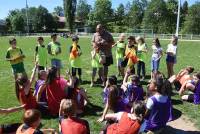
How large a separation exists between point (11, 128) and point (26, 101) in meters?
2.22

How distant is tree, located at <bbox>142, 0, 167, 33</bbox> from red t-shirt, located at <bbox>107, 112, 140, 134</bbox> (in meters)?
92.1

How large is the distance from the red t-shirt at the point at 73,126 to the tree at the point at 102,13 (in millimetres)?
116867

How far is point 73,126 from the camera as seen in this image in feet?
21.4

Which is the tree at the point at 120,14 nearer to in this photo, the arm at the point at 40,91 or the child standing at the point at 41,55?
the child standing at the point at 41,55

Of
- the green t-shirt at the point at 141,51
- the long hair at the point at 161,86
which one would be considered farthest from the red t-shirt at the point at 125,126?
the green t-shirt at the point at 141,51

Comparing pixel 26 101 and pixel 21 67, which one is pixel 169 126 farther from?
pixel 21 67

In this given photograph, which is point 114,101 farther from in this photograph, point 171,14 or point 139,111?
point 171,14

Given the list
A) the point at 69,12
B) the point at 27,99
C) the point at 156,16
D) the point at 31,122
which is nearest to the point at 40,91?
the point at 27,99

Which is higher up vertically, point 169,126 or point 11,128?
point 11,128

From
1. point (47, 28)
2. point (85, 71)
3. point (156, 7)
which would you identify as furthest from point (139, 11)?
point (85, 71)

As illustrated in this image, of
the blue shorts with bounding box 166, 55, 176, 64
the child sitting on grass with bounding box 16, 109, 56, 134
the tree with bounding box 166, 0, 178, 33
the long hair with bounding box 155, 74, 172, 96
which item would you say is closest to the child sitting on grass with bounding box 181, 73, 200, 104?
the blue shorts with bounding box 166, 55, 176, 64

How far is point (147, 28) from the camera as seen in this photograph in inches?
3971

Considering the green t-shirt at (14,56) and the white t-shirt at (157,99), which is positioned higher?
the green t-shirt at (14,56)

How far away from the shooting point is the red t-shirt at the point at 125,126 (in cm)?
679
